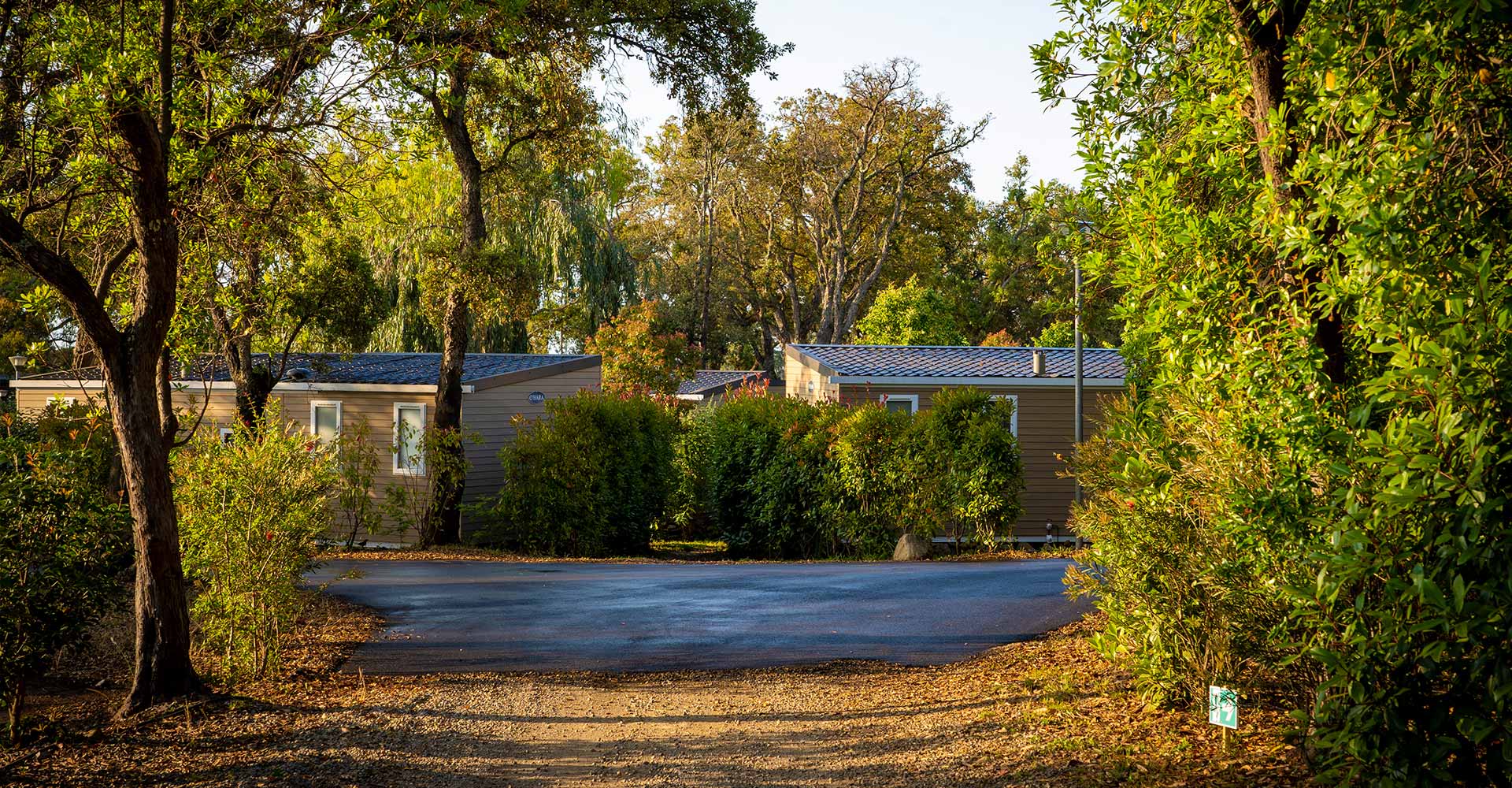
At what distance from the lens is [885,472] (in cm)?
1747

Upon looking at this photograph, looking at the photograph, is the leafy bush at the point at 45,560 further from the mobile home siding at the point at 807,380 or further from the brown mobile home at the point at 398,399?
the mobile home siding at the point at 807,380

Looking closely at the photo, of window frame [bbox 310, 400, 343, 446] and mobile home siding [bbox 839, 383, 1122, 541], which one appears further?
mobile home siding [bbox 839, 383, 1122, 541]

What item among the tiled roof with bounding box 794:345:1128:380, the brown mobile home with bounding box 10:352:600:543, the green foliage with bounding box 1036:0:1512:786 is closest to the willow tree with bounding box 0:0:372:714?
the green foliage with bounding box 1036:0:1512:786

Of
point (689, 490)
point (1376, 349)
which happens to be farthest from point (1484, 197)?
point (689, 490)

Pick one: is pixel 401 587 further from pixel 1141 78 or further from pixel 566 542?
pixel 1141 78

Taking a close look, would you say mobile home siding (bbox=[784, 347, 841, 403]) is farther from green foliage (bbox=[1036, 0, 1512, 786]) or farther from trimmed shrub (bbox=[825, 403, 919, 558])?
green foliage (bbox=[1036, 0, 1512, 786])

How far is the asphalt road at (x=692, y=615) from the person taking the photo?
8.72 metres

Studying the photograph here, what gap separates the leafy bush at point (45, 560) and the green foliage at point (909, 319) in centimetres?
2873

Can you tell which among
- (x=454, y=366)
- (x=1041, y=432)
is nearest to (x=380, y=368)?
(x=454, y=366)

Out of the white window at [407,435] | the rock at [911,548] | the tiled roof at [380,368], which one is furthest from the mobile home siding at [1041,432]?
the white window at [407,435]

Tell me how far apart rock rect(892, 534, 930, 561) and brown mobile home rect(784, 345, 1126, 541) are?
13.2 feet

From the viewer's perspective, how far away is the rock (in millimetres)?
16750

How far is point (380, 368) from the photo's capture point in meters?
21.1

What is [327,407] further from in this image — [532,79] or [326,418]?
[532,79]
